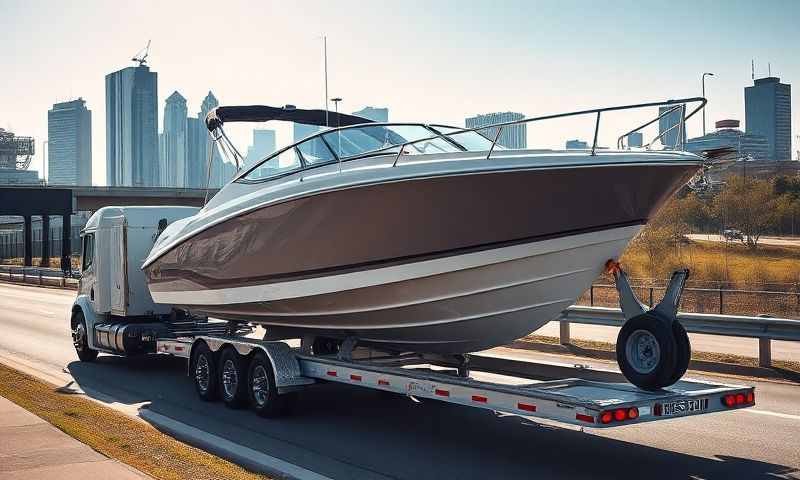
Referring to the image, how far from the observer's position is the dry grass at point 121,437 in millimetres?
6961

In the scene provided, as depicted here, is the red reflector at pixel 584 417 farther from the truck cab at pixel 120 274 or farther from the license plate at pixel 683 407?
the truck cab at pixel 120 274

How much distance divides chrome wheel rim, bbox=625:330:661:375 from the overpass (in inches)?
1798

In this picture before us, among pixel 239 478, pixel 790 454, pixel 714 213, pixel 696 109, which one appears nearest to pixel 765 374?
pixel 790 454

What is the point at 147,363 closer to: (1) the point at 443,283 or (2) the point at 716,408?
(1) the point at 443,283

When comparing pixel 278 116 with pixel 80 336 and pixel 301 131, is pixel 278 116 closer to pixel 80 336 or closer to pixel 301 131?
pixel 301 131

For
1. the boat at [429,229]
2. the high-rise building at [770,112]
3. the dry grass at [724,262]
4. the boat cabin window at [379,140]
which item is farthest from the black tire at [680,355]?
the high-rise building at [770,112]

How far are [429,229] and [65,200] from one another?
5241cm

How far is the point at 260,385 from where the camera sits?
9.95m

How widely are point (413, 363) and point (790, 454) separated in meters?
4.02

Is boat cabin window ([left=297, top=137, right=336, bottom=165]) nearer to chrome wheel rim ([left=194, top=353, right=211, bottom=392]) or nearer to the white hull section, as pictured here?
the white hull section

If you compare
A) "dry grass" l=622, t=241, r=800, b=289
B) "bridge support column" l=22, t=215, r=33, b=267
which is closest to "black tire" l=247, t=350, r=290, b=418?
"dry grass" l=622, t=241, r=800, b=289

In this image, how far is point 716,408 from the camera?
23.9ft

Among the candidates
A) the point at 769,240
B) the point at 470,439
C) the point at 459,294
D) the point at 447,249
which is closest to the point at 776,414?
the point at 470,439

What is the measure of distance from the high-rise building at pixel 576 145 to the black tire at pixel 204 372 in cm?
532
